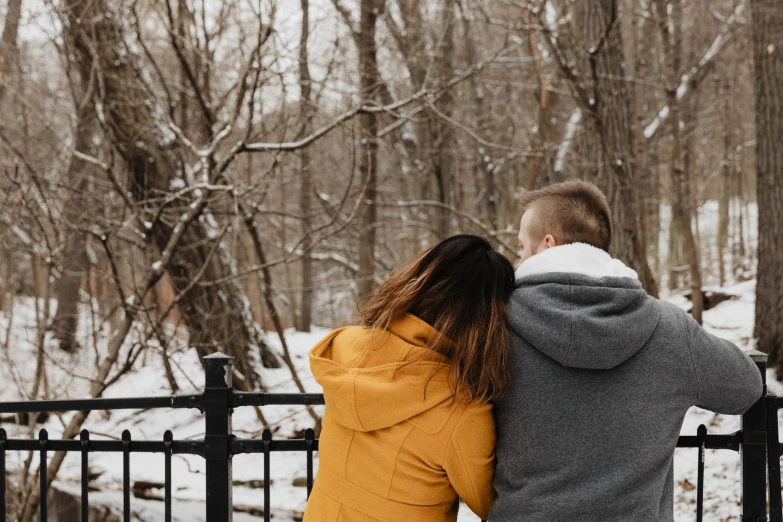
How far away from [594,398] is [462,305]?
395 millimetres

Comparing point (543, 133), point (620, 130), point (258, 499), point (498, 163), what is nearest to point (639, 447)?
point (620, 130)

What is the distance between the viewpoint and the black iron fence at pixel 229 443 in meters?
2.50

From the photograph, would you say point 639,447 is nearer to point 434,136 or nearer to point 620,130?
point 620,130

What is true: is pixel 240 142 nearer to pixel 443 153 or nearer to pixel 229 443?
pixel 229 443

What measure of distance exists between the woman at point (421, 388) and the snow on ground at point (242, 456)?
192 inches

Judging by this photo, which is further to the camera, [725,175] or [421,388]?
[725,175]

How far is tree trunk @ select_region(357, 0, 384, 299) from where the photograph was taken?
25.8ft

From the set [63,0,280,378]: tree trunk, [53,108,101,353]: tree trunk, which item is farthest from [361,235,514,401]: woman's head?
[53,108,101,353]: tree trunk

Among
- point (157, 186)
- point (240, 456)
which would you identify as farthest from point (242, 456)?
point (157, 186)

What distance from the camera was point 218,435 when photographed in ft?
9.11

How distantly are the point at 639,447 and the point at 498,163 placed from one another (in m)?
12.1

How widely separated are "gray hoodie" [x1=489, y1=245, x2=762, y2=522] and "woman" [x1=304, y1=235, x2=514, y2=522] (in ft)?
0.28

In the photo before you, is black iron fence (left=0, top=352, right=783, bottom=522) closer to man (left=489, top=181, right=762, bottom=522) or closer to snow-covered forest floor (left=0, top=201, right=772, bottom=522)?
man (left=489, top=181, right=762, bottom=522)

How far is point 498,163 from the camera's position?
44.7 ft
